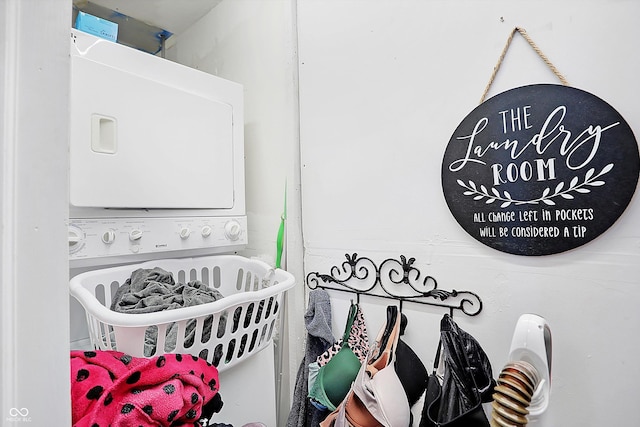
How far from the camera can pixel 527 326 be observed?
55 cm

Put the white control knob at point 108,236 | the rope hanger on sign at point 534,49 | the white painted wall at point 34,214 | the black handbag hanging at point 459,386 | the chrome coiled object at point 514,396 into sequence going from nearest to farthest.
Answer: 1. the white painted wall at point 34,214
2. the chrome coiled object at point 514,396
3. the black handbag hanging at point 459,386
4. the rope hanger on sign at point 534,49
5. the white control knob at point 108,236

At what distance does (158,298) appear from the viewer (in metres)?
0.89

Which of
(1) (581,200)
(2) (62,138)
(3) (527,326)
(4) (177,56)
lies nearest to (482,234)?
(1) (581,200)

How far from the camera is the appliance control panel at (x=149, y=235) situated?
968 millimetres

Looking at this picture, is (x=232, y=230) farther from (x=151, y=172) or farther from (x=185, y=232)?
(x=151, y=172)

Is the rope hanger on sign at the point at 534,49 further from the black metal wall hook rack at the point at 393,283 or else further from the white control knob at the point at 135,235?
the white control knob at the point at 135,235

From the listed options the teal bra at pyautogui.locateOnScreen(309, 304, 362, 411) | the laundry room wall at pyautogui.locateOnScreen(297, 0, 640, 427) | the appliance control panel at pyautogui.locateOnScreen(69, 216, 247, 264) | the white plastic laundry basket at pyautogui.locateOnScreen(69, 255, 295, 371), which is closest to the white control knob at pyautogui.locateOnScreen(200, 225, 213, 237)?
the appliance control panel at pyautogui.locateOnScreen(69, 216, 247, 264)

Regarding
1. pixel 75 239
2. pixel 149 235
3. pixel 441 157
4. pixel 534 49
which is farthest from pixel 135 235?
pixel 534 49

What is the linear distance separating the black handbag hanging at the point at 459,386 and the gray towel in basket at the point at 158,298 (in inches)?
21.0

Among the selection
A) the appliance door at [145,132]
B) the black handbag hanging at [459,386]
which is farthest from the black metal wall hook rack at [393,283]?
the appliance door at [145,132]

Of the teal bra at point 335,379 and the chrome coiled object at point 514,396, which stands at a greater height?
the chrome coiled object at point 514,396

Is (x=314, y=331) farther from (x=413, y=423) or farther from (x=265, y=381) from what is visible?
(x=413, y=423)

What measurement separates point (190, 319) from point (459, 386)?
589mm

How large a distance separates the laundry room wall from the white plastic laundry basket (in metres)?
0.31
